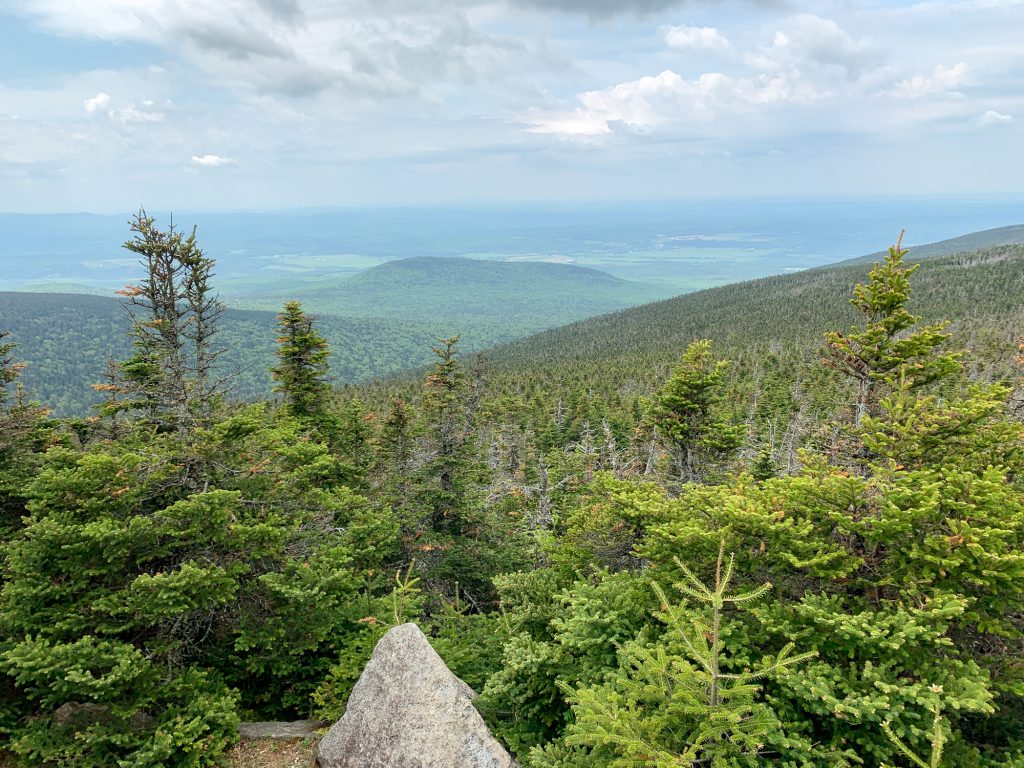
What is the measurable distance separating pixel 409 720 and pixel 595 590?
4132 millimetres

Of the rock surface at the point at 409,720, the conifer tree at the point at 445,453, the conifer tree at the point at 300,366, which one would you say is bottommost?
the rock surface at the point at 409,720

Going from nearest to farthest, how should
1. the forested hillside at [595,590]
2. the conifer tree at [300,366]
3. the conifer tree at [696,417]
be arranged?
the forested hillside at [595,590] → the conifer tree at [696,417] → the conifer tree at [300,366]

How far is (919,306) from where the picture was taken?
12569cm

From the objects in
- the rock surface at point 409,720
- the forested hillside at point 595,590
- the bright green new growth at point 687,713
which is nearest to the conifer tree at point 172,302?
the forested hillside at point 595,590

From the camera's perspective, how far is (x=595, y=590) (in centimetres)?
1045

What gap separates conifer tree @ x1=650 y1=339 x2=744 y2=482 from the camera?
1850 cm

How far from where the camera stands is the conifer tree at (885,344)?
41.7 ft

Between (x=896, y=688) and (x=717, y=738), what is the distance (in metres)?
2.26

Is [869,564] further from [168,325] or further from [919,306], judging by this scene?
[919,306]

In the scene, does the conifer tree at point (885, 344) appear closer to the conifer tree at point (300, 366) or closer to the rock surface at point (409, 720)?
the rock surface at point (409, 720)

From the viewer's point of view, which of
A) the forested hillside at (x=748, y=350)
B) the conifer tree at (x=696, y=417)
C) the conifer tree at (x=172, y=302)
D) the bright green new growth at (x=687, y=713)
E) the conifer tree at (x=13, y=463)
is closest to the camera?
the bright green new growth at (x=687, y=713)

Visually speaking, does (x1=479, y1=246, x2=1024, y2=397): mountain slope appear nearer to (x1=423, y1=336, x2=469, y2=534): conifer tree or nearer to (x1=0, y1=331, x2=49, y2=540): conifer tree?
(x1=423, y1=336, x2=469, y2=534): conifer tree

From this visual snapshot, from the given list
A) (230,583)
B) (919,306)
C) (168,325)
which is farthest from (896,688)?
(919,306)

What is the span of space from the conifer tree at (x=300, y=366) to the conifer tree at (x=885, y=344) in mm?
18300
